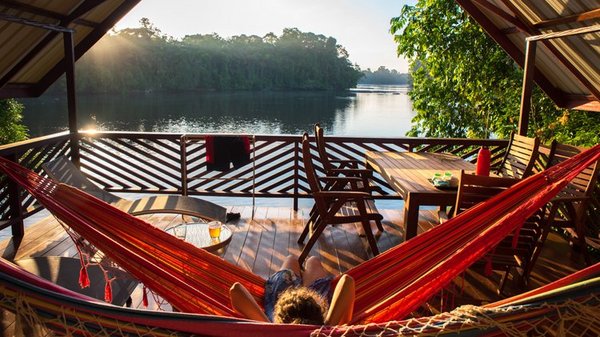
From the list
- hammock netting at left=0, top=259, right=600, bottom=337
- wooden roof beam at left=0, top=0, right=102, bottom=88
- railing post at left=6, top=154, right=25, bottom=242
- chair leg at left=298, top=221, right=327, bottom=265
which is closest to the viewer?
hammock netting at left=0, top=259, right=600, bottom=337

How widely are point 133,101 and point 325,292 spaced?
2587cm

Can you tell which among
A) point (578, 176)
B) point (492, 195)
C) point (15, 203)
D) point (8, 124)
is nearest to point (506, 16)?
point (578, 176)

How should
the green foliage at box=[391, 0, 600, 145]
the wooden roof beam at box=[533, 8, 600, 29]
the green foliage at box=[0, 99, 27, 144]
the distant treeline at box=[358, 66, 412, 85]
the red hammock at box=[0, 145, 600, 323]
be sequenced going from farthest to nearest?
the distant treeline at box=[358, 66, 412, 85]
the green foliage at box=[0, 99, 27, 144]
the green foliage at box=[391, 0, 600, 145]
the wooden roof beam at box=[533, 8, 600, 29]
the red hammock at box=[0, 145, 600, 323]

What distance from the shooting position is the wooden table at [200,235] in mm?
2209

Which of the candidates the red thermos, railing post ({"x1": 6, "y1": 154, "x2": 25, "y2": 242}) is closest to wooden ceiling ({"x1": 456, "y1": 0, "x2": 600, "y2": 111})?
the red thermos

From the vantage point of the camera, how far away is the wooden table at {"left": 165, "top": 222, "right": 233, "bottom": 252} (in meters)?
2.21

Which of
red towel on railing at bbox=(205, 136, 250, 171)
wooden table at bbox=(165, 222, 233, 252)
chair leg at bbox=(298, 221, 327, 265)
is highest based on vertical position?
red towel on railing at bbox=(205, 136, 250, 171)

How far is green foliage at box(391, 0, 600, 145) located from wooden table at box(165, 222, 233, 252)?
4.65 metres

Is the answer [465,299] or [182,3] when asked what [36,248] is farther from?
[182,3]

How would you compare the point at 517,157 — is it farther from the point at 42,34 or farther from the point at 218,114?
the point at 218,114

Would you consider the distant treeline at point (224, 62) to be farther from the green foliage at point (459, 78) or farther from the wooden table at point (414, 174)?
the wooden table at point (414, 174)

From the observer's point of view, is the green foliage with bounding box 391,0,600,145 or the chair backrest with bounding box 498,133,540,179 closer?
the chair backrest with bounding box 498,133,540,179

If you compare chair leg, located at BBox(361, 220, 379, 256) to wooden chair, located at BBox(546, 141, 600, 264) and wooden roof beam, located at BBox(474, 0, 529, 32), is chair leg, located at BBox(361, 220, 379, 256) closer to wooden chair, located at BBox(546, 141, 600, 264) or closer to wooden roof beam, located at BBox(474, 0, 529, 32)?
wooden chair, located at BBox(546, 141, 600, 264)

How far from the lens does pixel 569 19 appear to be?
316 centimetres
